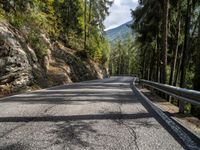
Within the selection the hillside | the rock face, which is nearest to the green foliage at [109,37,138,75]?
the hillside

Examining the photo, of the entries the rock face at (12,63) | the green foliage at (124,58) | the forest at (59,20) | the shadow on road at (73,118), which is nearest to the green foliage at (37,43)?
the forest at (59,20)

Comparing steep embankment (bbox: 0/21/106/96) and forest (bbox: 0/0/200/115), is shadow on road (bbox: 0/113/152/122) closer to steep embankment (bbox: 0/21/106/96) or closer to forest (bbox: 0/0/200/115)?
forest (bbox: 0/0/200/115)

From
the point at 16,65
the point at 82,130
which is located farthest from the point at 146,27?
the point at 82,130

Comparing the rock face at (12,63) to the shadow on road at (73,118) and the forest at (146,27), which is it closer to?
the forest at (146,27)

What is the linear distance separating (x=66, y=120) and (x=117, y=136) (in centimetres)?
180

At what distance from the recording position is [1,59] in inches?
584

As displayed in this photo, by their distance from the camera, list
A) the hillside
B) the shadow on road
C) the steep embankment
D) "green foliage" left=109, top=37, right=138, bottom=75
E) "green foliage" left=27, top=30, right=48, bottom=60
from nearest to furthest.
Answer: the shadow on road → the steep embankment → the hillside → "green foliage" left=27, top=30, right=48, bottom=60 → "green foliage" left=109, top=37, right=138, bottom=75

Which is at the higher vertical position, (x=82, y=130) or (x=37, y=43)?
(x=37, y=43)

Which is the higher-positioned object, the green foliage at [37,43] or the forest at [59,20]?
the forest at [59,20]

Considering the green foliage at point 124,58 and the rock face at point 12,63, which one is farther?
the green foliage at point 124,58

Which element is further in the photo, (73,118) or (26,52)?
(26,52)

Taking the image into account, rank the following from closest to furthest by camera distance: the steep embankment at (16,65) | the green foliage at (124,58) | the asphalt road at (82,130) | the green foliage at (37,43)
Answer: the asphalt road at (82,130) < the steep embankment at (16,65) < the green foliage at (37,43) < the green foliage at (124,58)

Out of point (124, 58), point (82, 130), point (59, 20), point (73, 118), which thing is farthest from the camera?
point (124, 58)

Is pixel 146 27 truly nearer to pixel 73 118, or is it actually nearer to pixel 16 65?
pixel 16 65
